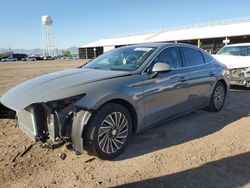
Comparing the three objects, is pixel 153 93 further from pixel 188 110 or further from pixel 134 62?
pixel 188 110

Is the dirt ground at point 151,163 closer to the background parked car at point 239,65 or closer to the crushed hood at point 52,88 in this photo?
the crushed hood at point 52,88

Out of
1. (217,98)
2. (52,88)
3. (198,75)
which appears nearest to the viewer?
(52,88)

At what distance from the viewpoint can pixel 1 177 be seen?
371 centimetres

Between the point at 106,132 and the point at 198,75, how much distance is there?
2.66 metres

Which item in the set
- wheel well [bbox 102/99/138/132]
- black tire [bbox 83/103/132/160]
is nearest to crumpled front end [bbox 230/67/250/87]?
wheel well [bbox 102/99/138/132]

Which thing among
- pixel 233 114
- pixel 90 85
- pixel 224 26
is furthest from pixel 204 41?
pixel 90 85

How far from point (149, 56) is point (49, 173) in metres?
2.48

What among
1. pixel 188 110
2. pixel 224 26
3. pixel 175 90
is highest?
pixel 224 26

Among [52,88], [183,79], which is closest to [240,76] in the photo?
[183,79]

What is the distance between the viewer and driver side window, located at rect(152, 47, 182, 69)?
5.01m

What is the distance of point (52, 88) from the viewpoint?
389 cm

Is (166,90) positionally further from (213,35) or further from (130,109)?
(213,35)

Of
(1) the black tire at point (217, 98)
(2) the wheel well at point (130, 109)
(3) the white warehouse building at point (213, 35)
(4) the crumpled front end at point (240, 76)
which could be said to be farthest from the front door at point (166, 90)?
(3) the white warehouse building at point (213, 35)

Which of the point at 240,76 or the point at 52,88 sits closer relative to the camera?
the point at 52,88
